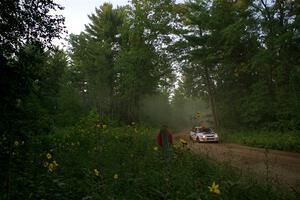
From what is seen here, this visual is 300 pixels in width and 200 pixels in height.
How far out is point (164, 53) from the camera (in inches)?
1666

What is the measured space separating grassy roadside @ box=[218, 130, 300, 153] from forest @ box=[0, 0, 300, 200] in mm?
238

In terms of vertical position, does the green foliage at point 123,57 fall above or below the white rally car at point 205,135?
above

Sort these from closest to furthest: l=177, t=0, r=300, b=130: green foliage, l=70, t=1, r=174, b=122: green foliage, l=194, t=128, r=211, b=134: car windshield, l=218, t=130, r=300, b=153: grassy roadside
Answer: l=218, t=130, r=300, b=153: grassy roadside, l=177, t=0, r=300, b=130: green foliage, l=194, t=128, r=211, b=134: car windshield, l=70, t=1, r=174, b=122: green foliage

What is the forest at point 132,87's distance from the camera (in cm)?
684

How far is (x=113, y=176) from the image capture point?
24.3 feet

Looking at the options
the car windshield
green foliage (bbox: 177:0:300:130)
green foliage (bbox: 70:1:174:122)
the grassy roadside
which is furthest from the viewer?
green foliage (bbox: 70:1:174:122)

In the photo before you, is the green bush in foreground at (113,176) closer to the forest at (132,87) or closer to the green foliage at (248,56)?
the forest at (132,87)

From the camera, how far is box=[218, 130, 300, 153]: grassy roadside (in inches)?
809

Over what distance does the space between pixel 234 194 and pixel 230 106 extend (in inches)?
1186

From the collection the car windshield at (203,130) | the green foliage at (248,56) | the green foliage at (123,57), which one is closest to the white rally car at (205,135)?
the car windshield at (203,130)

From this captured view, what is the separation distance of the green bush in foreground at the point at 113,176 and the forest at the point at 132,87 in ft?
0.13

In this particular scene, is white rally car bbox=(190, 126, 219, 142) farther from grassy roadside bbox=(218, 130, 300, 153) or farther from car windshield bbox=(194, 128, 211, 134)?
grassy roadside bbox=(218, 130, 300, 153)

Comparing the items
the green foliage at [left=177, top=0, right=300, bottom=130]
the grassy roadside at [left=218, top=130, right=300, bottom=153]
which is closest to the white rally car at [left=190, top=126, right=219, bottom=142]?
the grassy roadside at [left=218, top=130, right=300, bottom=153]

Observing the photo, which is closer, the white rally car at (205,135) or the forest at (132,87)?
the forest at (132,87)
